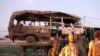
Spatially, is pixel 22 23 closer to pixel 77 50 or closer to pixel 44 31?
pixel 44 31

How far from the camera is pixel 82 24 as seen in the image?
23156 millimetres

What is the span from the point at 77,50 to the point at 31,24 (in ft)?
49.8

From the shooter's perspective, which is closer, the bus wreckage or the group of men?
the group of men

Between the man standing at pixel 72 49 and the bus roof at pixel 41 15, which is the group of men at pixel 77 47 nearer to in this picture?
the man standing at pixel 72 49

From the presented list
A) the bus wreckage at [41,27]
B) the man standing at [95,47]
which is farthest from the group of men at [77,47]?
the bus wreckage at [41,27]

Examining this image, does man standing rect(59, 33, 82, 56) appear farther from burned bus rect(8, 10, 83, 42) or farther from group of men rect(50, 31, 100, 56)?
burned bus rect(8, 10, 83, 42)

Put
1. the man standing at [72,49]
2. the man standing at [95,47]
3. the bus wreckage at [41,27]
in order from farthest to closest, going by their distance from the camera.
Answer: the bus wreckage at [41,27] < the man standing at [95,47] < the man standing at [72,49]

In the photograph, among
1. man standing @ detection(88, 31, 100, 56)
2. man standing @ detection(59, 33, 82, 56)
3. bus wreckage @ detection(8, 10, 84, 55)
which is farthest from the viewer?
bus wreckage @ detection(8, 10, 84, 55)

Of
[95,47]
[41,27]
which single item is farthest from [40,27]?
[95,47]

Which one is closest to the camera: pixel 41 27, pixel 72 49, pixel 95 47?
pixel 72 49

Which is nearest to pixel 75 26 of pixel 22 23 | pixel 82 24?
pixel 82 24

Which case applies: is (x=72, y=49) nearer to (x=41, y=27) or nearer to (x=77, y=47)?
(x=77, y=47)

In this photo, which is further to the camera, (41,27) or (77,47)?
(41,27)

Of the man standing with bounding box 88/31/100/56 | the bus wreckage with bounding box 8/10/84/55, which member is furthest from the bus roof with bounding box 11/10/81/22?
the man standing with bounding box 88/31/100/56
